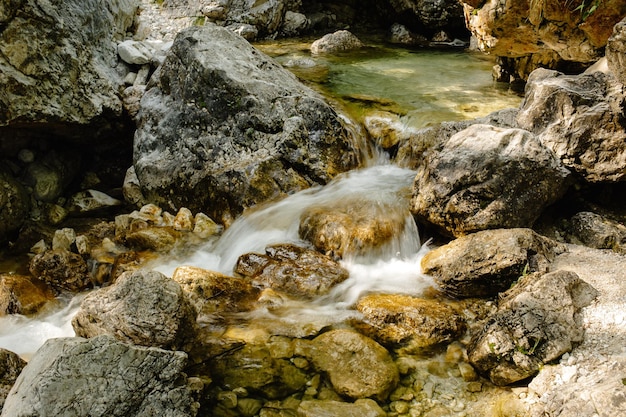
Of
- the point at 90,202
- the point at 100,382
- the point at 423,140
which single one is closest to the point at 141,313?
the point at 100,382

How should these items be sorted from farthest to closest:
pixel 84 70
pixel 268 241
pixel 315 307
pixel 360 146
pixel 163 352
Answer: pixel 360 146 < pixel 84 70 < pixel 268 241 < pixel 315 307 < pixel 163 352

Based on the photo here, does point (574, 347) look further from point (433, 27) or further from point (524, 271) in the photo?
point (433, 27)

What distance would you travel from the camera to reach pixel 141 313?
4043mm

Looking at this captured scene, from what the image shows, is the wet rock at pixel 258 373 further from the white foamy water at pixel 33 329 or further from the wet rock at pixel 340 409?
the white foamy water at pixel 33 329

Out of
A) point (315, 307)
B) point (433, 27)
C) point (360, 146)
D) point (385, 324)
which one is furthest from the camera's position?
point (433, 27)

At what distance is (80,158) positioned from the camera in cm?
827

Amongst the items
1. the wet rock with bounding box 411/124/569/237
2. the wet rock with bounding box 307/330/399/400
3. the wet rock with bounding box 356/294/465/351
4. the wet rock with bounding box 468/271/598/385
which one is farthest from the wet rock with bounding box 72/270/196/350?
the wet rock with bounding box 411/124/569/237

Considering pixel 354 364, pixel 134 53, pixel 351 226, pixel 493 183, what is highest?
pixel 134 53

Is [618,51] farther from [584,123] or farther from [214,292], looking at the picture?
[214,292]

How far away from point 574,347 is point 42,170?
7836 mm

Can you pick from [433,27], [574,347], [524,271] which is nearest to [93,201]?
[524,271]

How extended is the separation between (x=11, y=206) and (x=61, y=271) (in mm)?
1933

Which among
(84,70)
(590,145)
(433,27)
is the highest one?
(433,27)

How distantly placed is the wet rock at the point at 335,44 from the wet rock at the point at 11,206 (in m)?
9.14
